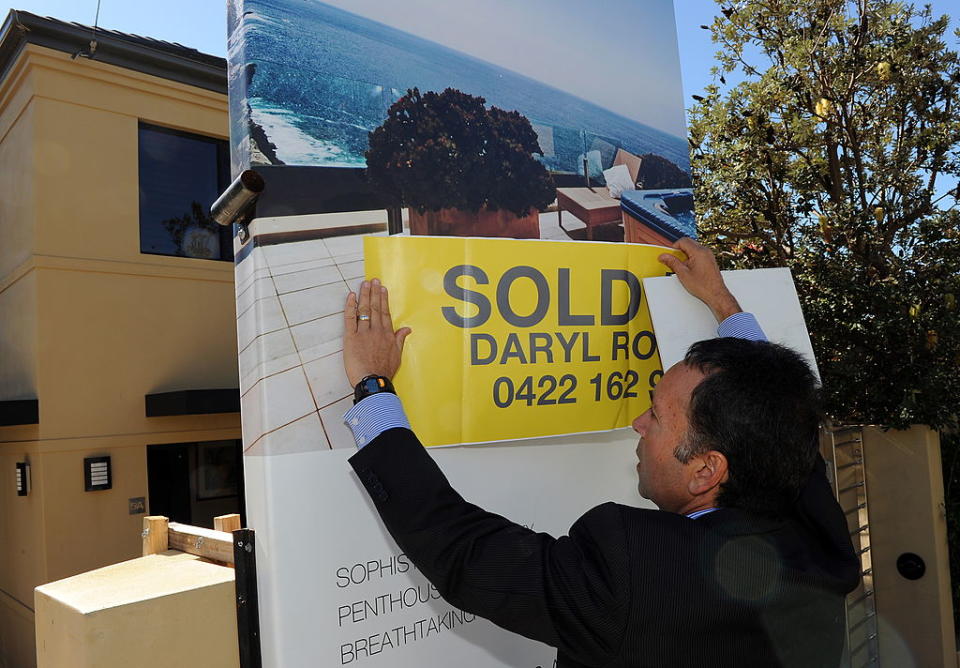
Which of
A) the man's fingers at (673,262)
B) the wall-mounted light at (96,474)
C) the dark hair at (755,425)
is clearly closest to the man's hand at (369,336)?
the dark hair at (755,425)

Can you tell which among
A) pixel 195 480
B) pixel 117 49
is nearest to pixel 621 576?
pixel 195 480

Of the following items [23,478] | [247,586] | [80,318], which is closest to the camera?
[247,586]

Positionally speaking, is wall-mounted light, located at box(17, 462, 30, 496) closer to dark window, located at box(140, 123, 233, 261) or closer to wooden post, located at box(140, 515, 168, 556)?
→ dark window, located at box(140, 123, 233, 261)

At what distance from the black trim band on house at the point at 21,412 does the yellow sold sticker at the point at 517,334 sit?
568 cm

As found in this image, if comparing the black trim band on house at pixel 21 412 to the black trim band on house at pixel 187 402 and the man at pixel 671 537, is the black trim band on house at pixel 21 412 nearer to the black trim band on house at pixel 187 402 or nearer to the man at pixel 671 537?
the black trim band on house at pixel 187 402

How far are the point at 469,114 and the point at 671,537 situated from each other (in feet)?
4.20

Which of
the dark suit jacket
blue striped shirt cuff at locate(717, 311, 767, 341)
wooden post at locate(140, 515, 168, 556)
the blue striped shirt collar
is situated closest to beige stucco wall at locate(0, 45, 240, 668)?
wooden post at locate(140, 515, 168, 556)

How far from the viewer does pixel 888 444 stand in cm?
512

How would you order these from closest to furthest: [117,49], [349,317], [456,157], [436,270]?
[349,317], [436,270], [456,157], [117,49]

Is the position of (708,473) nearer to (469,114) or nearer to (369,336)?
(369,336)

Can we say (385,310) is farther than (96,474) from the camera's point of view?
No

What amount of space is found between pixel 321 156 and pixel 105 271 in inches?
230

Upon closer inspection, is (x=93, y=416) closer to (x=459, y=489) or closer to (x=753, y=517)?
(x=459, y=489)

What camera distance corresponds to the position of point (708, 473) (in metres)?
1.60
